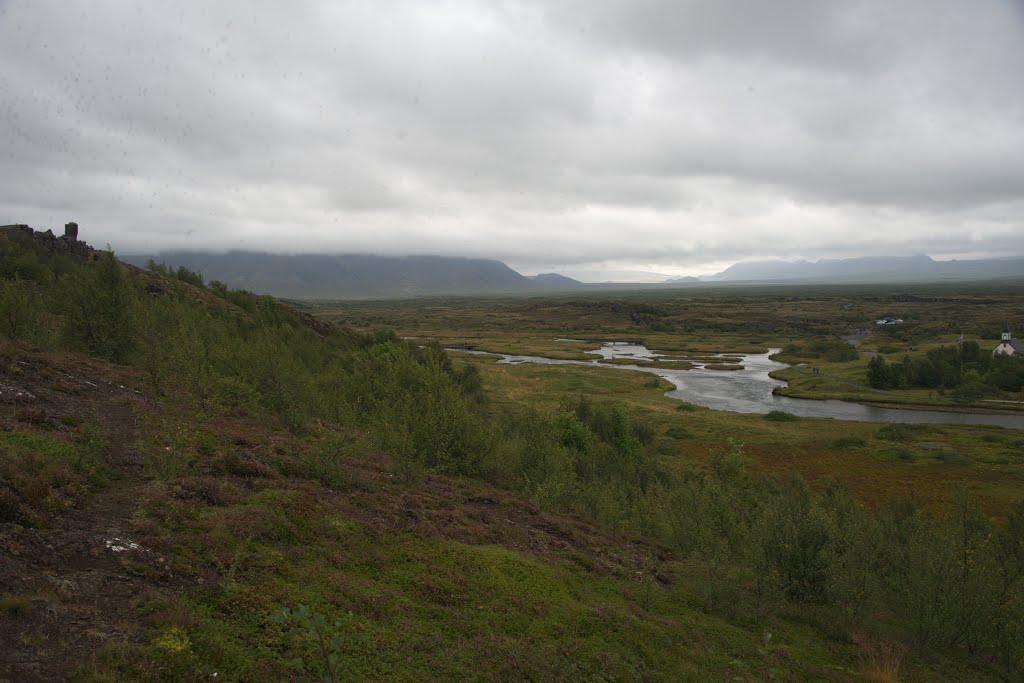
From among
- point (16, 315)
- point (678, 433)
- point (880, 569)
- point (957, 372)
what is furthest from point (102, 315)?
point (957, 372)

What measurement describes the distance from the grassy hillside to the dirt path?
0.14 feet

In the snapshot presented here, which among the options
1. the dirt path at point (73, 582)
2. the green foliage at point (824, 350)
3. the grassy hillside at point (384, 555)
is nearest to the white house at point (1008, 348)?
the green foliage at point (824, 350)

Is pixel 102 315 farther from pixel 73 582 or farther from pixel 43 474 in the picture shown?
pixel 73 582

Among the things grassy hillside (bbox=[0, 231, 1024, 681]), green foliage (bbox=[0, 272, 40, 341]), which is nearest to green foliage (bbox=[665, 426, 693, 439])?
grassy hillside (bbox=[0, 231, 1024, 681])

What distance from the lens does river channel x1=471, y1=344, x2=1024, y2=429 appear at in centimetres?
7088

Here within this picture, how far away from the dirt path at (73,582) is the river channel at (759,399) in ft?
247

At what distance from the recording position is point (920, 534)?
1903 cm

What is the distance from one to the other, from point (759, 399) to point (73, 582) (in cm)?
8741

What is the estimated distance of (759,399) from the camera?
81.5m

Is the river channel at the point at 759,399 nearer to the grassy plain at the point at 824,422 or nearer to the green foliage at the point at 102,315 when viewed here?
the grassy plain at the point at 824,422

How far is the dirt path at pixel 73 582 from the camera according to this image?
649cm

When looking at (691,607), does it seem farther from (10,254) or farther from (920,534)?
(10,254)

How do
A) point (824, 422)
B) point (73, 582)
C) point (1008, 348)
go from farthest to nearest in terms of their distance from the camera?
point (1008, 348) → point (824, 422) → point (73, 582)

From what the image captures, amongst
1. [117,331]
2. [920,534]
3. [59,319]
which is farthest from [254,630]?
[59,319]
